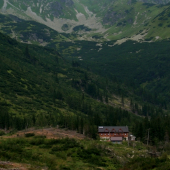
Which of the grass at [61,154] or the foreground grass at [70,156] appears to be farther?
the grass at [61,154]

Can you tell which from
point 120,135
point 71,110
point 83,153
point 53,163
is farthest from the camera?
point 71,110

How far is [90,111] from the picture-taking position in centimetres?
19488

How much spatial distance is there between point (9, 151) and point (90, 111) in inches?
5338

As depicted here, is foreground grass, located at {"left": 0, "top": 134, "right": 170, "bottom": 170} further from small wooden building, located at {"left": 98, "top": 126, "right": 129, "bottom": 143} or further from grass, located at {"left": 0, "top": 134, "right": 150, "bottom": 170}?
small wooden building, located at {"left": 98, "top": 126, "right": 129, "bottom": 143}

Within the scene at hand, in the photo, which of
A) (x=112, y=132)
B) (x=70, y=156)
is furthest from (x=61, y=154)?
(x=112, y=132)

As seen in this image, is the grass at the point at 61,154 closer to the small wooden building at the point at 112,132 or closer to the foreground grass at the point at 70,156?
the foreground grass at the point at 70,156

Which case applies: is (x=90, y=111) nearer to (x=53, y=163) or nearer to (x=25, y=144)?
(x=25, y=144)

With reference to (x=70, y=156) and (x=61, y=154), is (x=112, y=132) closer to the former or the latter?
(x=70, y=156)

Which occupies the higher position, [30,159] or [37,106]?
[37,106]

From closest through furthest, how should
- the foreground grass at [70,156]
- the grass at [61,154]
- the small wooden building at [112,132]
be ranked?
the foreground grass at [70,156]
the grass at [61,154]
the small wooden building at [112,132]

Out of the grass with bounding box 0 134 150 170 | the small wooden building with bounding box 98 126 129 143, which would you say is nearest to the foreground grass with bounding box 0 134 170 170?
the grass with bounding box 0 134 150 170

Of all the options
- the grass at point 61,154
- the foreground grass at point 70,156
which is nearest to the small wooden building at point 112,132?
the foreground grass at point 70,156


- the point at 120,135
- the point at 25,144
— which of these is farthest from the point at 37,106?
the point at 25,144

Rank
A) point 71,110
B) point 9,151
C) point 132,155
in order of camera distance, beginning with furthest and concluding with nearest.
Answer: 1. point 71,110
2. point 132,155
3. point 9,151
